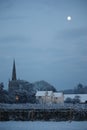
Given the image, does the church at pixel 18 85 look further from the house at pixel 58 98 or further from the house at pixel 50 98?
the house at pixel 58 98

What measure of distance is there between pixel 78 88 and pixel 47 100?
59.8 feet

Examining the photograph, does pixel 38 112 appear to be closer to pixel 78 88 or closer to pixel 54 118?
pixel 54 118

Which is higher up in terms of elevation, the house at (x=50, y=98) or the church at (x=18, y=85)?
the church at (x=18, y=85)

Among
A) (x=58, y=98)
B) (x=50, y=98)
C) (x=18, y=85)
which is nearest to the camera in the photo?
(x=50, y=98)

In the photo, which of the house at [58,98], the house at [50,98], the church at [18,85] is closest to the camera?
the house at [50,98]

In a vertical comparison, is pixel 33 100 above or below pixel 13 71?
below

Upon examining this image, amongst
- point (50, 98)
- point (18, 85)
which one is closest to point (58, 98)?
point (50, 98)

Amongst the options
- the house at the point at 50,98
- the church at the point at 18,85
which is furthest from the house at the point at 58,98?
the church at the point at 18,85

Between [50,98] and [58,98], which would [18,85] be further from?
[58,98]

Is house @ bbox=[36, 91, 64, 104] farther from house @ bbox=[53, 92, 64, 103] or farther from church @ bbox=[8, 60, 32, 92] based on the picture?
church @ bbox=[8, 60, 32, 92]

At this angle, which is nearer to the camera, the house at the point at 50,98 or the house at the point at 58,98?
the house at the point at 50,98

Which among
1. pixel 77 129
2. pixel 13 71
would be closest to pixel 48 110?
pixel 77 129

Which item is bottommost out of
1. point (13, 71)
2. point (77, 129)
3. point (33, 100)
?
point (77, 129)

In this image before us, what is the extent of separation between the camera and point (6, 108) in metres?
30.7
